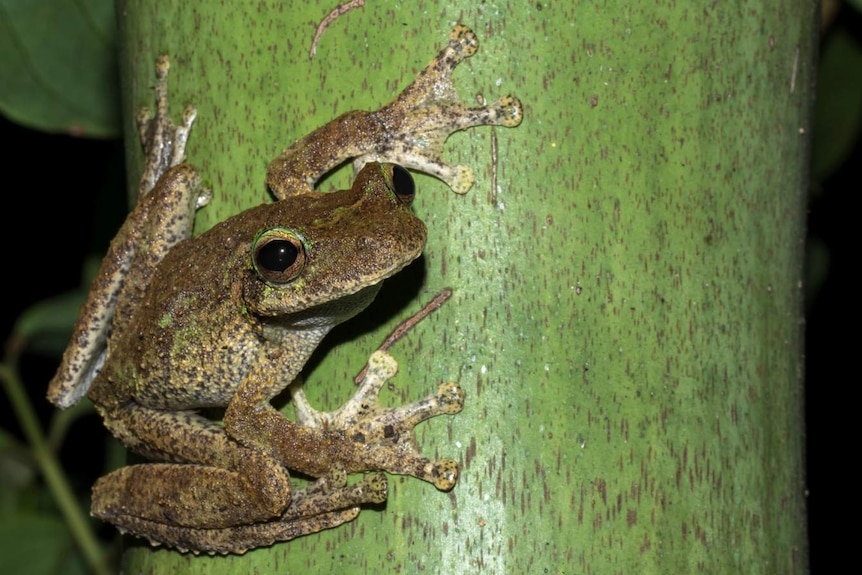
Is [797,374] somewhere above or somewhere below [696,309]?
below

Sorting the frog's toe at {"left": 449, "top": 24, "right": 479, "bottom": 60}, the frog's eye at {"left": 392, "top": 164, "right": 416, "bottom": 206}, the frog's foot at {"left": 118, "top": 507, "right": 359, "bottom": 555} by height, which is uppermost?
the frog's toe at {"left": 449, "top": 24, "right": 479, "bottom": 60}

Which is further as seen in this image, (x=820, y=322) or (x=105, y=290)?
(x=820, y=322)

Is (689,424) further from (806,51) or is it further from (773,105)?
(806,51)

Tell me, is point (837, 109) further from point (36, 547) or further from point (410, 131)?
point (36, 547)

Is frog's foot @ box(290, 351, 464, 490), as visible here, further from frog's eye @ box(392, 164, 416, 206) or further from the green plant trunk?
frog's eye @ box(392, 164, 416, 206)

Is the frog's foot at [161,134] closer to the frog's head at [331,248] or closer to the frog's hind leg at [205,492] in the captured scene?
the frog's head at [331,248]

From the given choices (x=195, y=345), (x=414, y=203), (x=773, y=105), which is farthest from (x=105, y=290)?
(x=773, y=105)

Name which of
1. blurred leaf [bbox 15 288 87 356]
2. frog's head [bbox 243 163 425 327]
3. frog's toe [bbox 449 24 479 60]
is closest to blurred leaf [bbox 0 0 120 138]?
blurred leaf [bbox 15 288 87 356]
